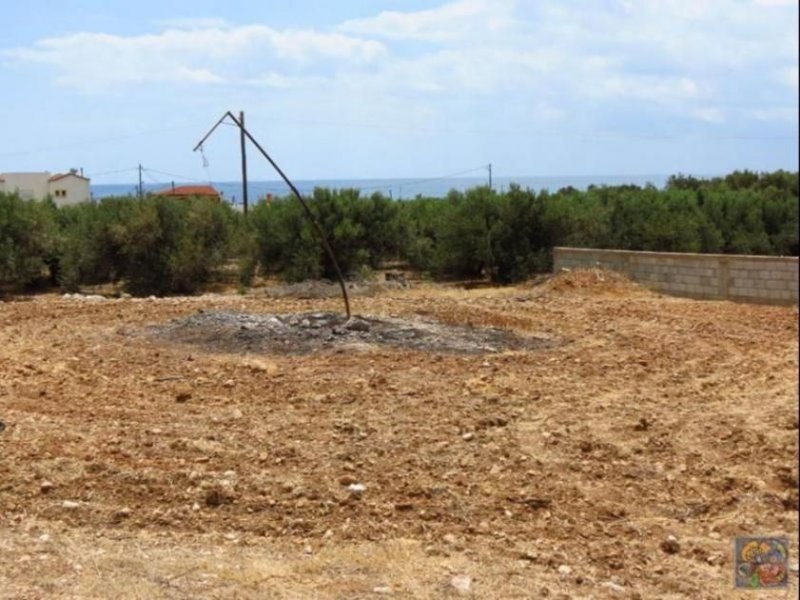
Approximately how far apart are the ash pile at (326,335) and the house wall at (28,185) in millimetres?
17276

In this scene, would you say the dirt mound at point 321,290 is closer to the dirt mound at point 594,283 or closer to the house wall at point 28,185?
the dirt mound at point 594,283

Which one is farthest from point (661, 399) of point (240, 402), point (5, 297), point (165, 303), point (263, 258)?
point (5, 297)

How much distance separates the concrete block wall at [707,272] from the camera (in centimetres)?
1512

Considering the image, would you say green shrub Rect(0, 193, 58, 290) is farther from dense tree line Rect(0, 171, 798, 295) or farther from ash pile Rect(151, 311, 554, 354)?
ash pile Rect(151, 311, 554, 354)

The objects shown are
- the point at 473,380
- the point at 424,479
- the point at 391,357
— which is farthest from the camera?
the point at 391,357

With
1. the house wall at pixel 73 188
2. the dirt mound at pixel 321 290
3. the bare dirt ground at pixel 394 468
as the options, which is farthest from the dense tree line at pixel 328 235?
the house wall at pixel 73 188

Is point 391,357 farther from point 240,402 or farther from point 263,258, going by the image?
point 263,258

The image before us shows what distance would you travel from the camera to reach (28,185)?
121 feet

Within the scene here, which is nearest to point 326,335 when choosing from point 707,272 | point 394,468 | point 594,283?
point 394,468

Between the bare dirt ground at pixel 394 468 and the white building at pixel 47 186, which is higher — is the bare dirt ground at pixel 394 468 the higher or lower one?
the lower one

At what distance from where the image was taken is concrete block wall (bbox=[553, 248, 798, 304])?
15.1 meters

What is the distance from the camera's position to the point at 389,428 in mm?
7395

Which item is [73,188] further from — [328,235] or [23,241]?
[328,235]

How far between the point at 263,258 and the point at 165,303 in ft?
29.9
